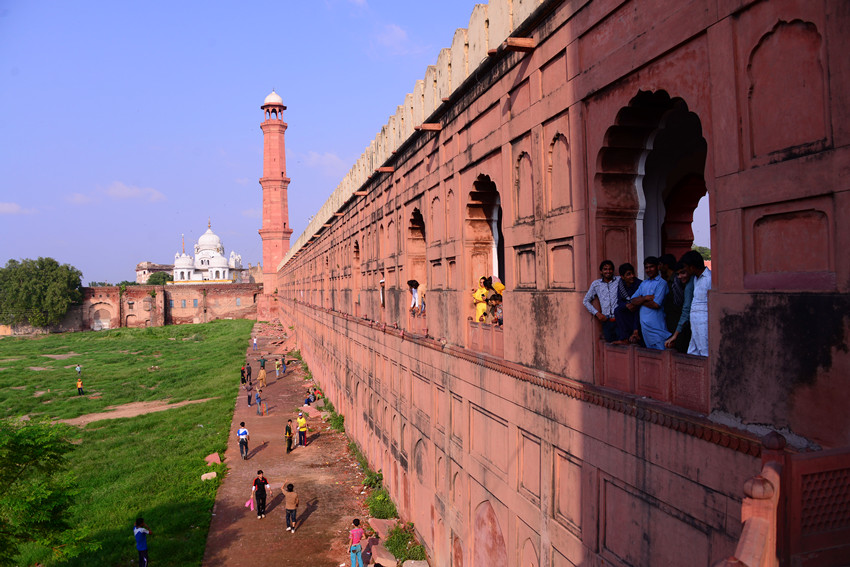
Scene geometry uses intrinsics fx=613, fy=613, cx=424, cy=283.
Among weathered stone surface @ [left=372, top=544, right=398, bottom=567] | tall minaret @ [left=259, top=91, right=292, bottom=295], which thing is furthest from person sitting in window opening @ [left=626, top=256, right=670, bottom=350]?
tall minaret @ [left=259, top=91, right=292, bottom=295]

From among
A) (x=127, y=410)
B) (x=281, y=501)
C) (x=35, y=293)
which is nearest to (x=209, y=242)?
(x=35, y=293)

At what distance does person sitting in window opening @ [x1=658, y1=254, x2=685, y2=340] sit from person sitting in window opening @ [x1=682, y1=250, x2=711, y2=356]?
0.33m

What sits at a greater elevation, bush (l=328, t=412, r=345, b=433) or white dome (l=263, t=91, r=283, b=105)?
white dome (l=263, t=91, r=283, b=105)

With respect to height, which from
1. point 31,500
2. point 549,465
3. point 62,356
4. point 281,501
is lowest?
point 281,501

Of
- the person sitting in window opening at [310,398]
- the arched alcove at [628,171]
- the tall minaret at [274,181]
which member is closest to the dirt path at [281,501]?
the person sitting in window opening at [310,398]

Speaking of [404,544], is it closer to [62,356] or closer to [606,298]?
[606,298]

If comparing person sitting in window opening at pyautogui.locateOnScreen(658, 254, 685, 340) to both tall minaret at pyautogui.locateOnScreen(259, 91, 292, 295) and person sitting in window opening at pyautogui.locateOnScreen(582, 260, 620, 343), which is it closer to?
person sitting in window opening at pyautogui.locateOnScreen(582, 260, 620, 343)

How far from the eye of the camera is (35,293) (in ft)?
206

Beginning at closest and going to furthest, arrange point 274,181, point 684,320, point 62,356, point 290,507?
point 684,320
point 290,507
point 62,356
point 274,181

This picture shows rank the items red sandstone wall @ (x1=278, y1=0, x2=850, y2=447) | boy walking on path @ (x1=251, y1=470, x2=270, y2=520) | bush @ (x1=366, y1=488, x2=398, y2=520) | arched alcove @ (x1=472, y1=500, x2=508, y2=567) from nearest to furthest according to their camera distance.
→ red sandstone wall @ (x1=278, y1=0, x2=850, y2=447), arched alcove @ (x1=472, y1=500, x2=508, y2=567), bush @ (x1=366, y1=488, x2=398, y2=520), boy walking on path @ (x1=251, y1=470, x2=270, y2=520)

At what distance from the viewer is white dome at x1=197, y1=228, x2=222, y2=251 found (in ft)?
360

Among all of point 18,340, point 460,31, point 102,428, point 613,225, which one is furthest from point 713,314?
point 18,340

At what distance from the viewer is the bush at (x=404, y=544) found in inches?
411

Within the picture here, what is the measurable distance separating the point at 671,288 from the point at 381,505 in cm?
938
